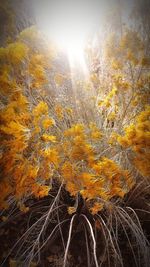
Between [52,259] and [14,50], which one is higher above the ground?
[14,50]

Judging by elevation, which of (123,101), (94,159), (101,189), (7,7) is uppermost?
(7,7)

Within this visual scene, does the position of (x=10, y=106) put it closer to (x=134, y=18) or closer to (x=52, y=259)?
(x=52, y=259)

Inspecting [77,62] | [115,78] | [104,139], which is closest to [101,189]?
[104,139]

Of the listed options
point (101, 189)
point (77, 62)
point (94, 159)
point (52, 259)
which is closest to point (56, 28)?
point (77, 62)

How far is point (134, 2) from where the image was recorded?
3074 mm

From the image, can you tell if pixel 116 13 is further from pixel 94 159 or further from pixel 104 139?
pixel 94 159

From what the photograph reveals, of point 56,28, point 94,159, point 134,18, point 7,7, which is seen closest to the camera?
point 94,159

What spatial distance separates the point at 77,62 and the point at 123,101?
105 centimetres

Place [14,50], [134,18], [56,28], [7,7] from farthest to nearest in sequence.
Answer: [7,7] → [56,28] → [134,18] → [14,50]

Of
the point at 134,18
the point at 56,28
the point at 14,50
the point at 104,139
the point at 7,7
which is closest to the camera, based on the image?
the point at 14,50

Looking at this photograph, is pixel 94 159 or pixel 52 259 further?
pixel 52 259

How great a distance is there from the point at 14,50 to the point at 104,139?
4.84 ft

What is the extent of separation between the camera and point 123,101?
9.93 ft

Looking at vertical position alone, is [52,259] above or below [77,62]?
below
